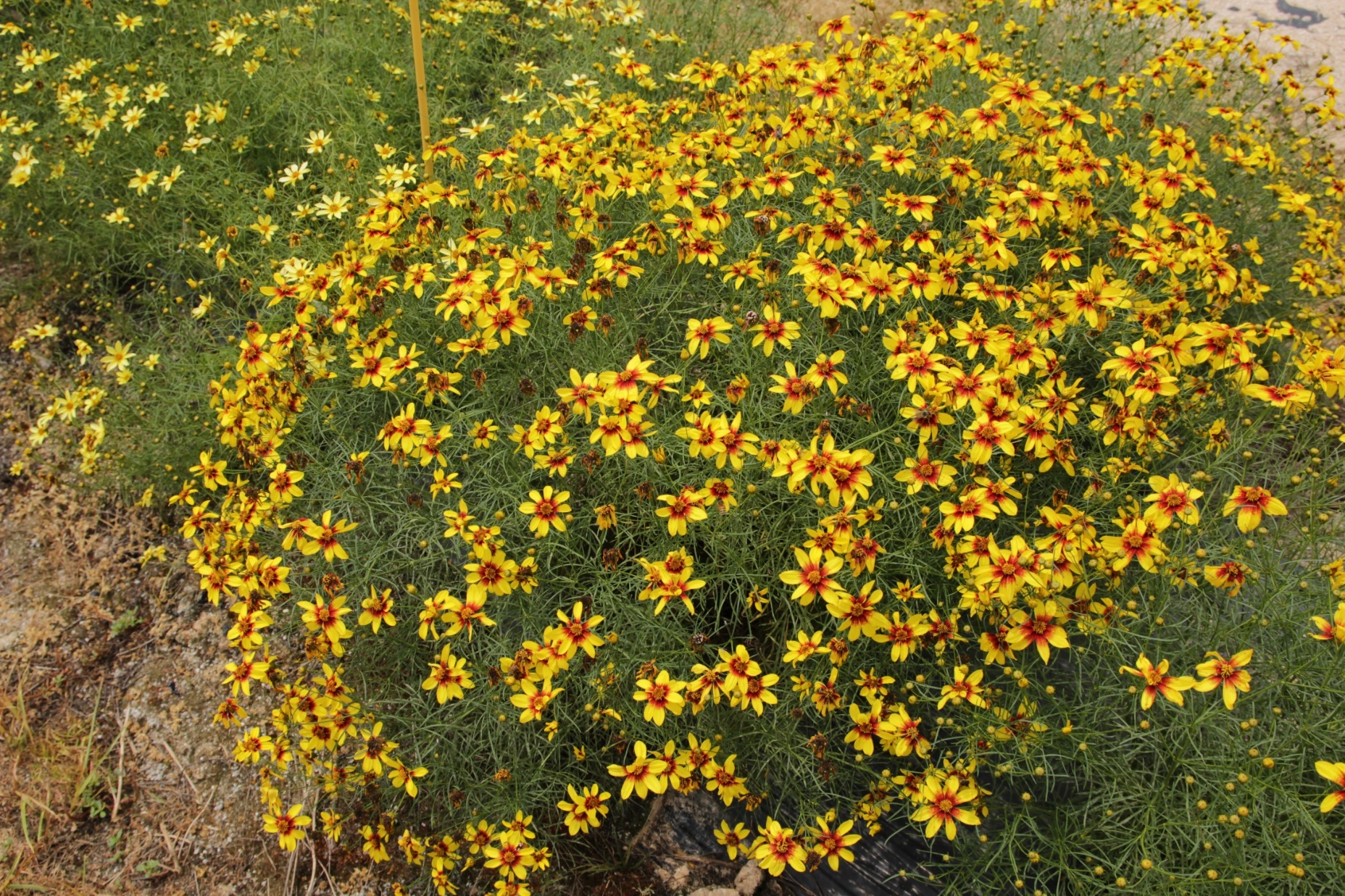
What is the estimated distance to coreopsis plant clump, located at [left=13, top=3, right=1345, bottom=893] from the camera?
97.9 inches

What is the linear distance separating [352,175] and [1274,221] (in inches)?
188

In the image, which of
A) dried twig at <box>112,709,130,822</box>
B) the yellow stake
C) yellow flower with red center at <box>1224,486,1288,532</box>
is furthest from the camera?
dried twig at <box>112,709,130,822</box>

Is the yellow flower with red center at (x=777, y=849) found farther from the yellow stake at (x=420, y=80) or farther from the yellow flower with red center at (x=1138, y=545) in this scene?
the yellow stake at (x=420, y=80)

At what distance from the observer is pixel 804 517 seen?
2.84 m

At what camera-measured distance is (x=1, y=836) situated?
3.36 meters

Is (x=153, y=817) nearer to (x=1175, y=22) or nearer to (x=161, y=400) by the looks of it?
(x=161, y=400)

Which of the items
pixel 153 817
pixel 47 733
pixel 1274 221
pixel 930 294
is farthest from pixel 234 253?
pixel 1274 221

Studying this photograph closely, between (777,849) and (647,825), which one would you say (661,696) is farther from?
(647,825)

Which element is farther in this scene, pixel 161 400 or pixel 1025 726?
pixel 161 400

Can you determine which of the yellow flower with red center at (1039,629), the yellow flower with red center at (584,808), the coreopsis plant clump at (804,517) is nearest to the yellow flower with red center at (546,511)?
the coreopsis plant clump at (804,517)

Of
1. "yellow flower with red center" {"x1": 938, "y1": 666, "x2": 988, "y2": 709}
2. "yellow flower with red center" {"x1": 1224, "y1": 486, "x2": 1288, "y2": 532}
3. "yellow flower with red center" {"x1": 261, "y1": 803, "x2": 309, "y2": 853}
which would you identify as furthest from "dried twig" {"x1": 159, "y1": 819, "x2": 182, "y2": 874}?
"yellow flower with red center" {"x1": 1224, "y1": 486, "x2": 1288, "y2": 532}

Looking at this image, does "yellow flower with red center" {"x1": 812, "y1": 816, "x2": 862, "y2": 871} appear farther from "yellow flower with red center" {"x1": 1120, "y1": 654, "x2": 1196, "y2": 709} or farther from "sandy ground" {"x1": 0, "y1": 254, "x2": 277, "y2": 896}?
"sandy ground" {"x1": 0, "y1": 254, "x2": 277, "y2": 896}

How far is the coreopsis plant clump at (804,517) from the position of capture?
97.9 inches

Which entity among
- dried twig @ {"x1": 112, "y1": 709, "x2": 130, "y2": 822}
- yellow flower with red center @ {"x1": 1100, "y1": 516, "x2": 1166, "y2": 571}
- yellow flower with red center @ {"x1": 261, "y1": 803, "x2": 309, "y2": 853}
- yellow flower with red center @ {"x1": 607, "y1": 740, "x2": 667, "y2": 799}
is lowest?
dried twig @ {"x1": 112, "y1": 709, "x2": 130, "y2": 822}
